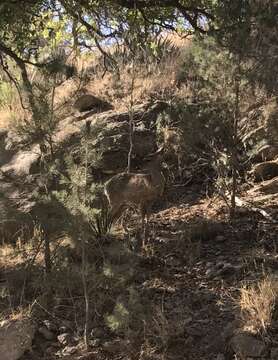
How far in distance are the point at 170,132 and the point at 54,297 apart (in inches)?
147

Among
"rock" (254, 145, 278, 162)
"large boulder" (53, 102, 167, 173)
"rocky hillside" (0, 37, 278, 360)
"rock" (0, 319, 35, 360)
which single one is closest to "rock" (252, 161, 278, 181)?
"rocky hillside" (0, 37, 278, 360)

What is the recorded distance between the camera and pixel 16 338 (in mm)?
5105

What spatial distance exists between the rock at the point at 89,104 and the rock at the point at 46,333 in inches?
214

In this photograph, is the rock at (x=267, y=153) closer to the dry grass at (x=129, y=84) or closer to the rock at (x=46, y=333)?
the dry grass at (x=129, y=84)

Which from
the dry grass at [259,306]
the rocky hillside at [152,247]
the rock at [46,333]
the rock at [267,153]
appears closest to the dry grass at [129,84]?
the rocky hillside at [152,247]

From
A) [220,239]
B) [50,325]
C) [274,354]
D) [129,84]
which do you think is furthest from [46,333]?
[129,84]

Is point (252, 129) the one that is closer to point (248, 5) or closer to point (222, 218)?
point (222, 218)

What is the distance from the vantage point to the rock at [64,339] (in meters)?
5.09

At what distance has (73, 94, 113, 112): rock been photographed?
10.1 meters

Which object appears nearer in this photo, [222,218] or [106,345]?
[106,345]

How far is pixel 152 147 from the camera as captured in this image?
28.7ft

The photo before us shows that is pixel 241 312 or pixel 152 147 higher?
pixel 152 147

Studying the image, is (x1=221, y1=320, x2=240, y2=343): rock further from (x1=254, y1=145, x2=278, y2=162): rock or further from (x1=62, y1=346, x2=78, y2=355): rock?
(x1=254, y1=145, x2=278, y2=162): rock

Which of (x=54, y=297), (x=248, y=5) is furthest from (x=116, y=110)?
(x=54, y=297)
